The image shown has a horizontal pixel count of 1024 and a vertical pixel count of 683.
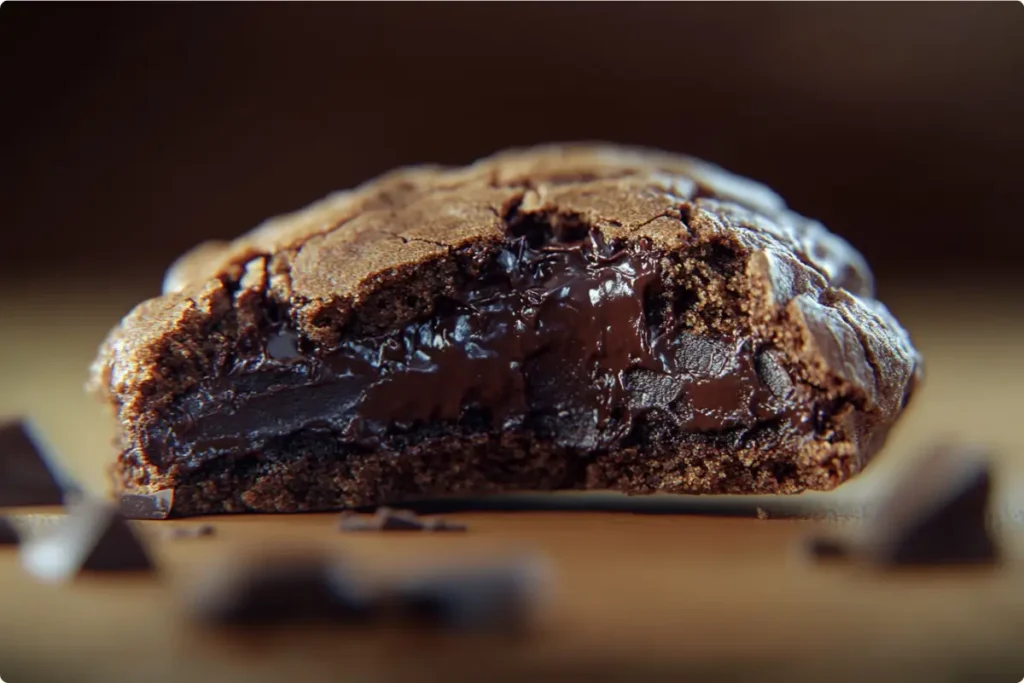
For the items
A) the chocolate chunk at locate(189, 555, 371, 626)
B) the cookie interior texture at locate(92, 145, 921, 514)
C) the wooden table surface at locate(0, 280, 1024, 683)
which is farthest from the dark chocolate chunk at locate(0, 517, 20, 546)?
the chocolate chunk at locate(189, 555, 371, 626)

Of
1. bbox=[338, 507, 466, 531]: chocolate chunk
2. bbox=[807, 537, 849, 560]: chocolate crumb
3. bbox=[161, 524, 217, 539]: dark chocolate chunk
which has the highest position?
bbox=[161, 524, 217, 539]: dark chocolate chunk

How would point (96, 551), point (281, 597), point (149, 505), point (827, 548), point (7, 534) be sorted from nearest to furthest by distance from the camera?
point (281, 597) < point (96, 551) < point (827, 548) < point (7, 534) < point (149, 505)

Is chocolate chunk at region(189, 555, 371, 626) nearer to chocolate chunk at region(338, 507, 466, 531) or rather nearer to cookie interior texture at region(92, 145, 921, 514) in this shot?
chocolate chunk at region(338, 507, 466, 531)

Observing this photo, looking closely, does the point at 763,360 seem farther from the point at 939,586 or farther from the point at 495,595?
the point at 495,595

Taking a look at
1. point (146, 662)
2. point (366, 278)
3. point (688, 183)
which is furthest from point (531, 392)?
point (146, 662)

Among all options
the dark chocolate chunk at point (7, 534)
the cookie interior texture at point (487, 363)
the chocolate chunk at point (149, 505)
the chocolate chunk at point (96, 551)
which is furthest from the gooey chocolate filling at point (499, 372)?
the chocolate chunk at point (96, 551)

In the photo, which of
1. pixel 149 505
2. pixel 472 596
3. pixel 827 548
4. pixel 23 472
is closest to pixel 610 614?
pixel 472 596

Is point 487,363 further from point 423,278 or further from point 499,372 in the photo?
point 423,278
